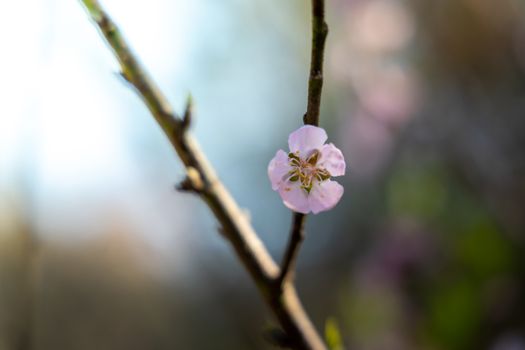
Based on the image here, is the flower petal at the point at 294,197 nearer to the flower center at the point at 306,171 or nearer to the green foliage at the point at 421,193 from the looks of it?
the flower center at the point at 306,171

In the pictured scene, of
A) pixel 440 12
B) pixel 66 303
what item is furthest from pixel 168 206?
pixel 66 303

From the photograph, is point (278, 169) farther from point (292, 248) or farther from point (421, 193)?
point (421, 193)

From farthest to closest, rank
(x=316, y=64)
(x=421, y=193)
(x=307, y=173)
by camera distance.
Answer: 1. (x=421, y=193)
2. (x=307, y=173)
3. (x=316, y=64)

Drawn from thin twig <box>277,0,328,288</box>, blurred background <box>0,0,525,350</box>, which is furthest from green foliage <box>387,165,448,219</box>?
thin twig <box>277,0,328,288</box>

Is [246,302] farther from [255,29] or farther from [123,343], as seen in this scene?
[123,343]

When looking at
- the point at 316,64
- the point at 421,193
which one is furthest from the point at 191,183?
the point at 421,193

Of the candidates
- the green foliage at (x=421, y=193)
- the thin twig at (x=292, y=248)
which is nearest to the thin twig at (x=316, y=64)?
the thin twig at (x=292, y=248)
